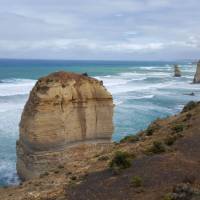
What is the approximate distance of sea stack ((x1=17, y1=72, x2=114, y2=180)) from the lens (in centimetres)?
2292

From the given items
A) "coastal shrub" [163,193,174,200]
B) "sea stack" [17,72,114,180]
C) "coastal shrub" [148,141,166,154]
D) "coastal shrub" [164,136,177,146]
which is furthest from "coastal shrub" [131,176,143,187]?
"sea stack" [17,72,114,180]

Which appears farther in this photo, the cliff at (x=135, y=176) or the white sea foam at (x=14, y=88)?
the white sea foam at (x=14, y=88)

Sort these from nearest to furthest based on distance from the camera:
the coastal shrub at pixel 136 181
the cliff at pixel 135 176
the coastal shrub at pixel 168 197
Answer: the coastal shrub at pixel 168 197
the cliff at pixel 135 176
the coastal shrub at pixel 136 181

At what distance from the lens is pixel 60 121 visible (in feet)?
77.5

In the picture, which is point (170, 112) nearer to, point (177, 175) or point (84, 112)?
point (84, 112)

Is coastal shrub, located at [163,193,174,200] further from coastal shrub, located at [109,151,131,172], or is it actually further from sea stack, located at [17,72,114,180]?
sea stack, located at [17,72,114,180]

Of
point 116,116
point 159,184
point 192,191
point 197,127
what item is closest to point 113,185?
point 159,184

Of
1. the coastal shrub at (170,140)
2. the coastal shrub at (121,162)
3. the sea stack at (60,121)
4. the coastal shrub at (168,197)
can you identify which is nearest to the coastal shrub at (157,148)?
the coastal shrub at (170,140)

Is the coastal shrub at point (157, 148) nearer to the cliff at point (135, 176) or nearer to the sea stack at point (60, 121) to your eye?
the cliff at point (135, 176)

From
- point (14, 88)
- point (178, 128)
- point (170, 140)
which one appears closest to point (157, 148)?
point (170, 140)

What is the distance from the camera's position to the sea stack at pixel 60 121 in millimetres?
22922

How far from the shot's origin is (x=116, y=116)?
43.9 metres

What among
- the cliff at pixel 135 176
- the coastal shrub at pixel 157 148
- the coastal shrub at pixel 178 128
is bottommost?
the cliff at pixel 135 176

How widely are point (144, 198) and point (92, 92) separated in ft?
40.1
